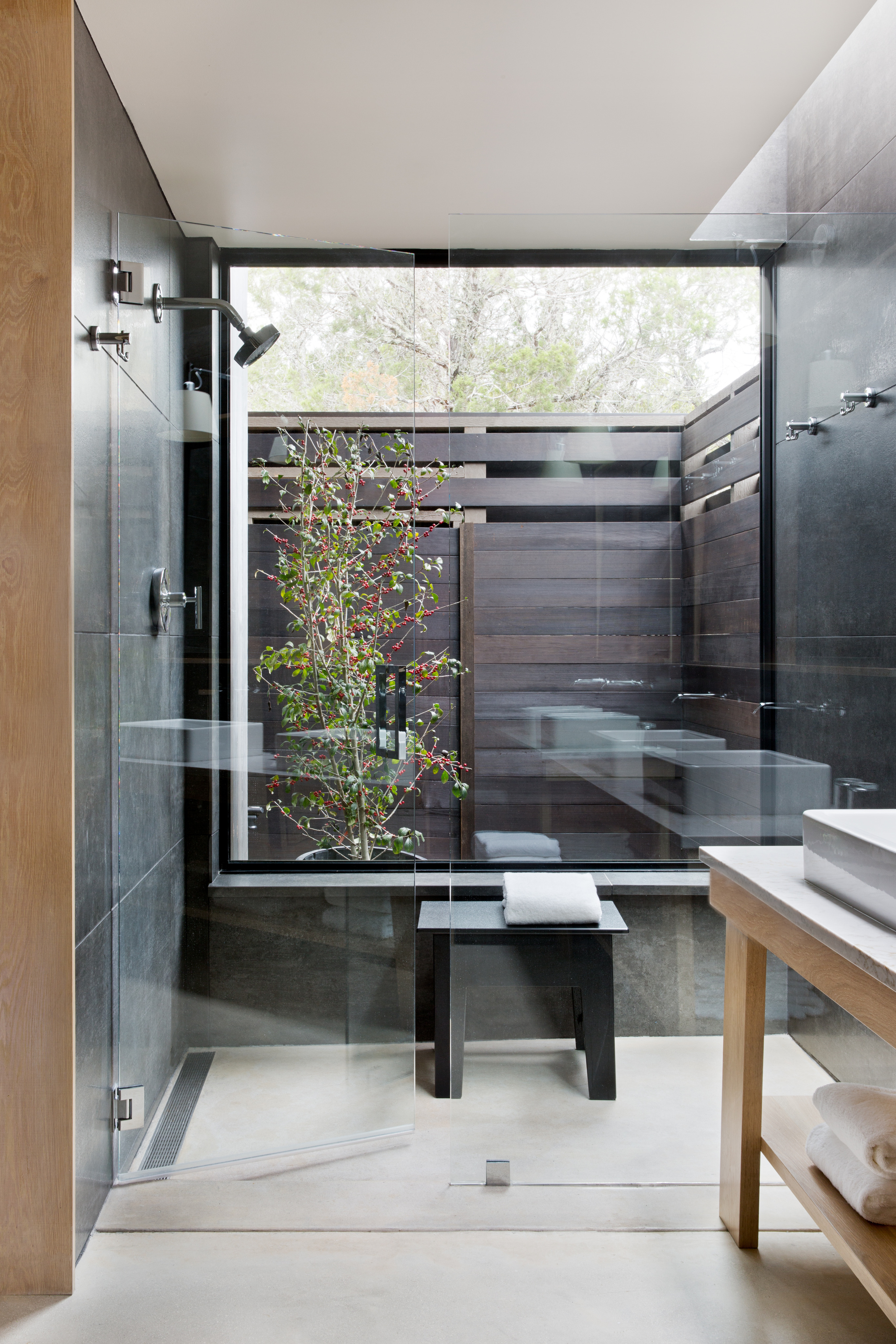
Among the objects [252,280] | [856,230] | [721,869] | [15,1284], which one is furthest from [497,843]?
[856,230]

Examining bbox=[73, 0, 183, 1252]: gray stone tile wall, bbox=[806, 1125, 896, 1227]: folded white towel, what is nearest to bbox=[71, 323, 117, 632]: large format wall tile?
bbox=[73, 0, 183, 1252]: gray stone tile wall

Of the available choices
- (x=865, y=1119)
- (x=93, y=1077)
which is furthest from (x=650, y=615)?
(x=93, y=1077)

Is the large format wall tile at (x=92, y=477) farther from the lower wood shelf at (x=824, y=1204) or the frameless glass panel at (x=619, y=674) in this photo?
the lower wood shelf at (x=824, y=1204)

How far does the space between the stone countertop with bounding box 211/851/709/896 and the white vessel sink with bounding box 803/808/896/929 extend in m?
0.44

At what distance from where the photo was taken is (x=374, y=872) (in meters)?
2.47

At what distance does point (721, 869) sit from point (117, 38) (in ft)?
7.63

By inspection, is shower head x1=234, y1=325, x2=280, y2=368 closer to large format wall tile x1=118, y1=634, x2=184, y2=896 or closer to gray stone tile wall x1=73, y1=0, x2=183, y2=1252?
gray stone tile wall x1=73, y1=0, x2=183, y2=1252

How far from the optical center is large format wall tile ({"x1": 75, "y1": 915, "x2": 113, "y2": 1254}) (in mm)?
1996

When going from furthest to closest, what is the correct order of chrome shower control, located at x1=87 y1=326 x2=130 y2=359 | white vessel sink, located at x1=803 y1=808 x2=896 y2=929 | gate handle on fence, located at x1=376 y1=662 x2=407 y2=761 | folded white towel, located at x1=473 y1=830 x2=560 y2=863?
gate handle on fence, located at x1=376 y1=662 x2=407 y2=761 < folded white towel, located at x1=473 y1=830 x2=560 y2=863 < chrome shower control, located at x1=87 y1=326 x2=130 y2=359 < white vessel sink, located at x1=803 y1=808 x2=896 y2=929

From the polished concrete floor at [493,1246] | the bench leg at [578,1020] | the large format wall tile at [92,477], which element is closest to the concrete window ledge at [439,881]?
the bench leg at [578,1020]

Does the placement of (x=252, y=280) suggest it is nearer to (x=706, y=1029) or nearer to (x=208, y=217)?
(x=208, y=217)

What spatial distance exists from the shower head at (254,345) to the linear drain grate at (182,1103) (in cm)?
176

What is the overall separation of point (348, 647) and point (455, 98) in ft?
4.69

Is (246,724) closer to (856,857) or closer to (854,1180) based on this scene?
(856,857)
